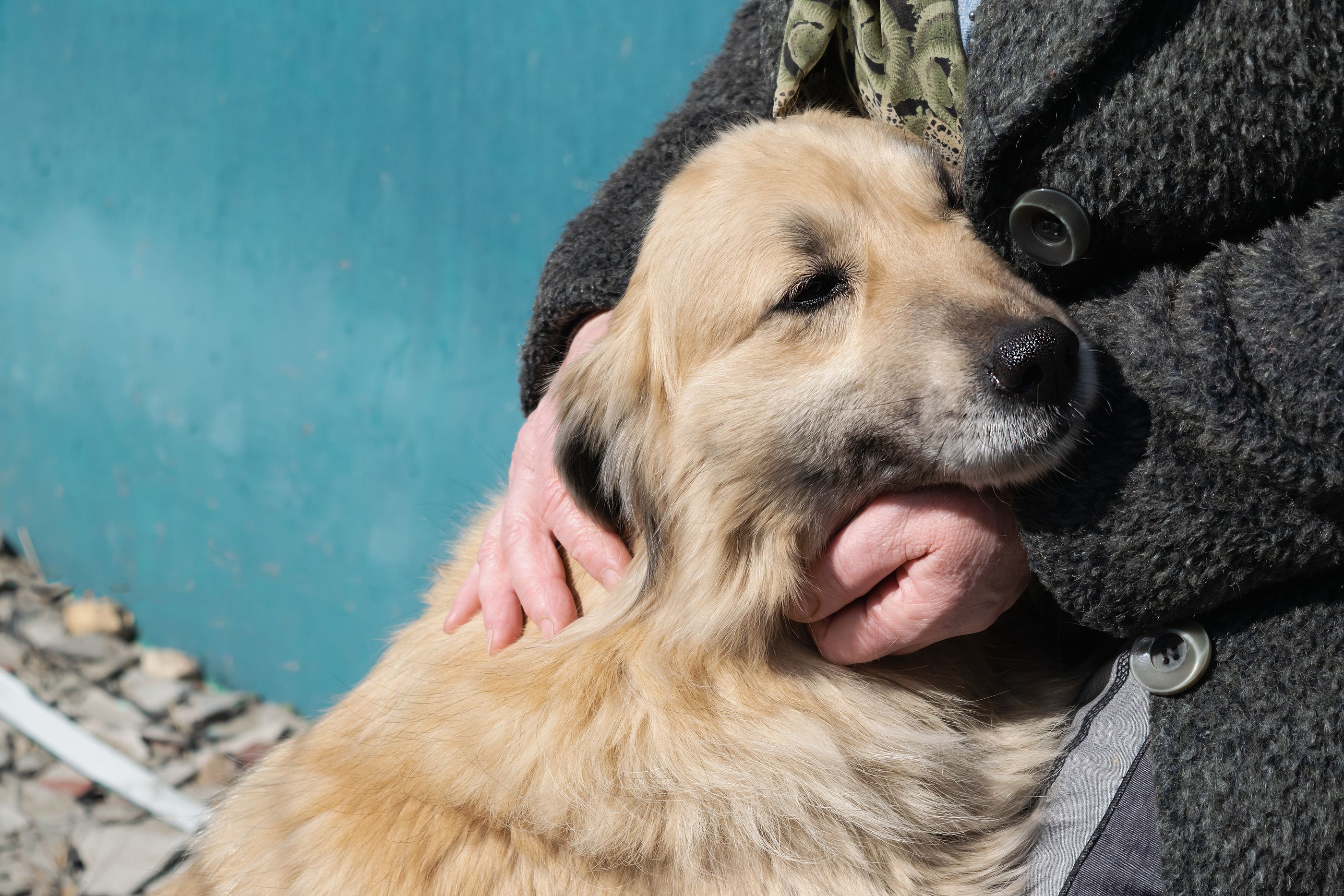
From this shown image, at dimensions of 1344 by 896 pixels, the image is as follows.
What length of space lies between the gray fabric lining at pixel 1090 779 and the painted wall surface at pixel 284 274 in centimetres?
185

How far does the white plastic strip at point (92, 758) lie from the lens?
3.40 m

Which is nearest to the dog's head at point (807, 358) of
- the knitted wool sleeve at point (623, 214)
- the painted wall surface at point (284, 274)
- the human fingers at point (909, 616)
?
the human fingers at point (909, 616)

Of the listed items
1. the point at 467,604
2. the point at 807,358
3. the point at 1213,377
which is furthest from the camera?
the point at 467,604

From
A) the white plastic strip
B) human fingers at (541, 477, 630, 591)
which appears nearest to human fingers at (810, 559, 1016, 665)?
human fingers at (541, 477, 630, 591)

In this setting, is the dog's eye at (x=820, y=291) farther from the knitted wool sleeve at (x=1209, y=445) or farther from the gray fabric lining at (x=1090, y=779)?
the gray fabric lining at (x=1090, y=779)

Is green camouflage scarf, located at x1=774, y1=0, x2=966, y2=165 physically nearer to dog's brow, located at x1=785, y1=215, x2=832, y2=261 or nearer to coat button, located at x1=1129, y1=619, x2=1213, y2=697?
dog's brow, located at x1=785, y1=215, x2=832, y2=261

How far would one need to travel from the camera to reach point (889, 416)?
1552 mm

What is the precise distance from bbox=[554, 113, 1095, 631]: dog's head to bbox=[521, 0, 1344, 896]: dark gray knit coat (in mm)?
128

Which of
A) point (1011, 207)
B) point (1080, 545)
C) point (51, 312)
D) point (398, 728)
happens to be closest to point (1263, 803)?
point (1080, 545)

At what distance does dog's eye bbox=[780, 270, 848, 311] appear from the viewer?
65.5 inches

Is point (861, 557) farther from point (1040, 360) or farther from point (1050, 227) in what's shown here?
point (1050, 227)

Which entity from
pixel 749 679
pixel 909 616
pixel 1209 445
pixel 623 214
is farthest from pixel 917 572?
pixel 623 214

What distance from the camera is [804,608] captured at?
1.71m

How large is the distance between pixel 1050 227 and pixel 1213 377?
0.31 metres
